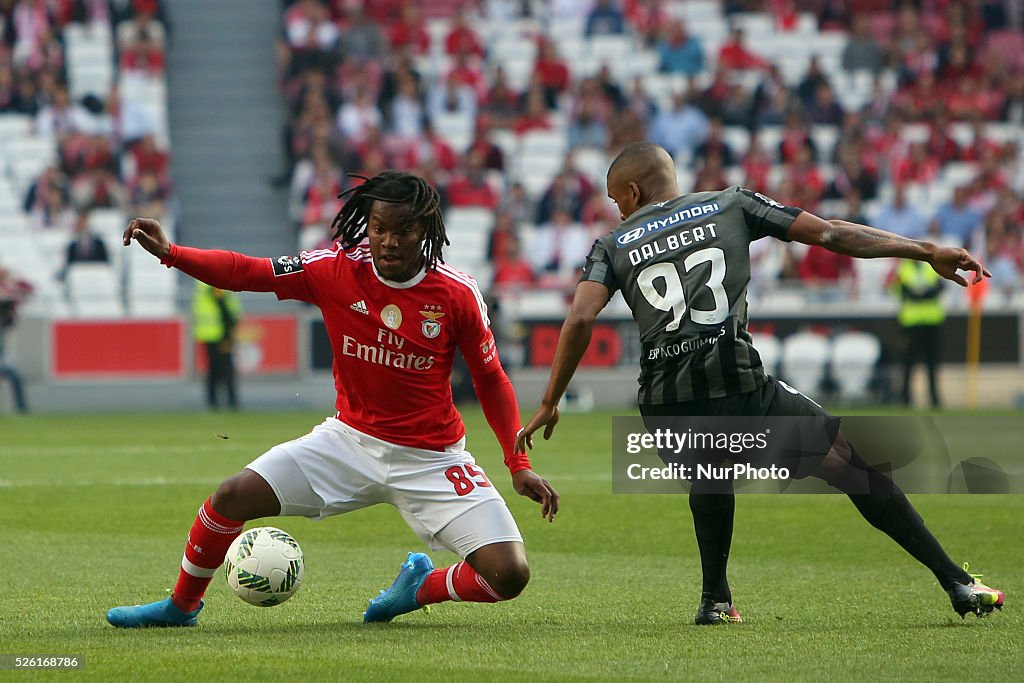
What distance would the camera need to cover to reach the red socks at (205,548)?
20.0 feet

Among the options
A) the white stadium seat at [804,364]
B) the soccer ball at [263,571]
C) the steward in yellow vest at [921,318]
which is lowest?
the white stadium seat at [804,364]

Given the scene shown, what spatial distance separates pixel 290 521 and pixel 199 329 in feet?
32.1

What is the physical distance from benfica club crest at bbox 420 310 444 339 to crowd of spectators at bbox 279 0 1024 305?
14.8 m

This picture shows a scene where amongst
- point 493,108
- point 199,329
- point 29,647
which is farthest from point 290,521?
point 493,108

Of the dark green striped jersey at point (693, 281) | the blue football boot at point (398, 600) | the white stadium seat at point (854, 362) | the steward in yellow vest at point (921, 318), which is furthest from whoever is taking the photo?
the white stadium seat at point (854, 362)

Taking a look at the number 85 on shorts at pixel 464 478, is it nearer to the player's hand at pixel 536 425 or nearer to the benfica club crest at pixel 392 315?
the player's hand at pixel 536 425

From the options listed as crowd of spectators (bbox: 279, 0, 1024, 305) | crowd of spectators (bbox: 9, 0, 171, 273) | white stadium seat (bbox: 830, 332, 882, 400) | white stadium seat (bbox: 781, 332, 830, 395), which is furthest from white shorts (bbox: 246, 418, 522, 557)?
crowd of spectators (bbox: 9, 0, 171, 273)

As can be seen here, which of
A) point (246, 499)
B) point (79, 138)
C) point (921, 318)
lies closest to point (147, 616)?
point (246, 499)

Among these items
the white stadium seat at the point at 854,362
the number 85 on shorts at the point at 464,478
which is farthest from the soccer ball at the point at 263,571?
the white stadium seat at the point at 854,362

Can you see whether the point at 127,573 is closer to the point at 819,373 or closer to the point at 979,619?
the point at 979,619

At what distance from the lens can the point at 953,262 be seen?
5789 mm

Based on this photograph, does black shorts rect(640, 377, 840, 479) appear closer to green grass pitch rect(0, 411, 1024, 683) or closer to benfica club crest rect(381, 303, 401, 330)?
green grass pitch rect(0, 411, 1024, 683)

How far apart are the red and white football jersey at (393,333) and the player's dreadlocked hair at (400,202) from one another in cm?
12

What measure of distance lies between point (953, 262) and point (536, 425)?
65.7 inches
